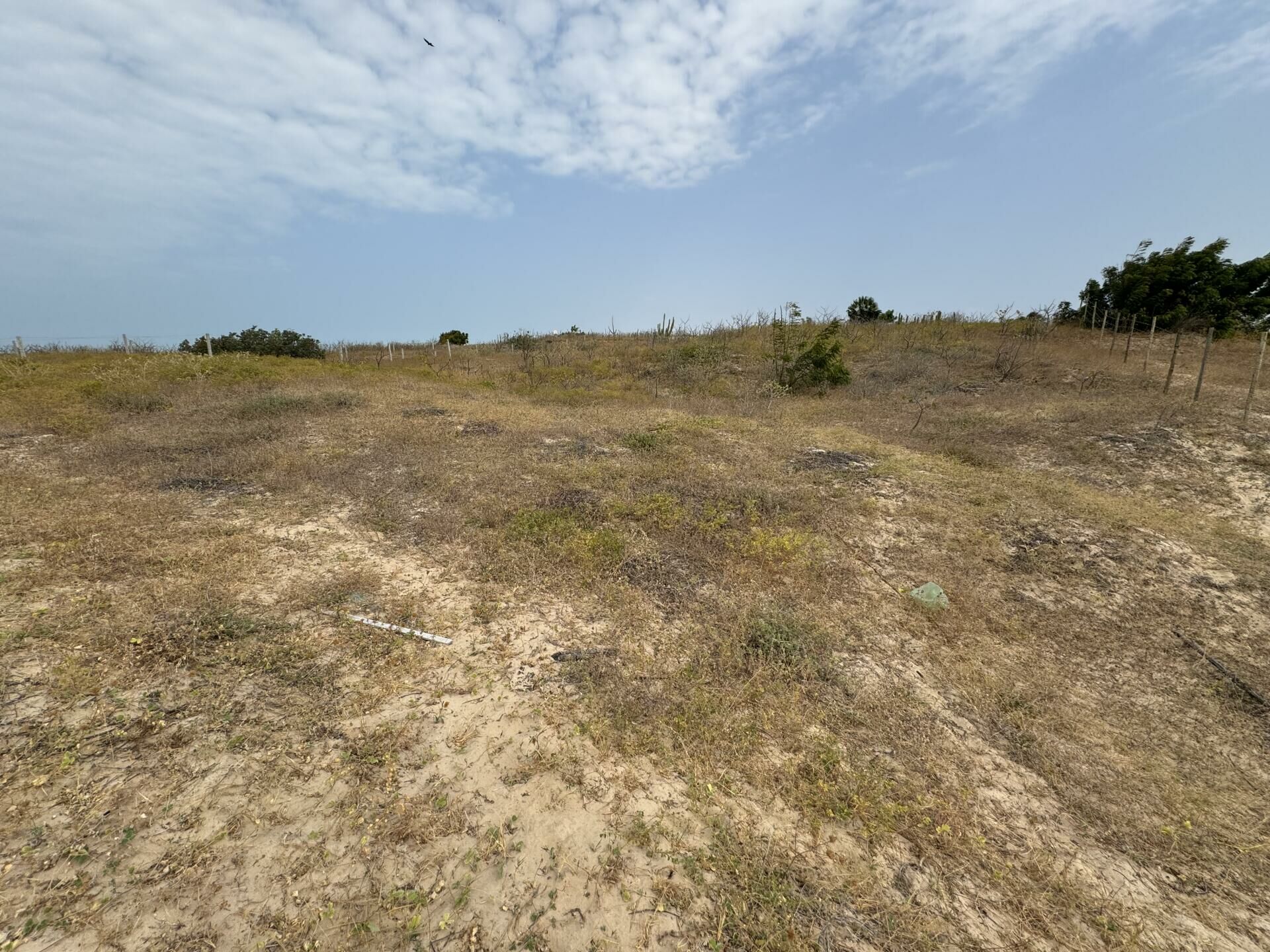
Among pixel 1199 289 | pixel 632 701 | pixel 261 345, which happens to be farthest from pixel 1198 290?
pixel 261 345

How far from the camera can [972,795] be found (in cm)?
376

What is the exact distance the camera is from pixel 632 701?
429 centimetres

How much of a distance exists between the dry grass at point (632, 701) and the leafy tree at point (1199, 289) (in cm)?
1827

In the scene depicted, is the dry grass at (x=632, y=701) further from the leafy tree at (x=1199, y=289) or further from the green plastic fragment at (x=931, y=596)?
the leafy tree at (x=1199, y=289)

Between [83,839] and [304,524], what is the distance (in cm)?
480

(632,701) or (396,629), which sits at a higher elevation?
(396,629)

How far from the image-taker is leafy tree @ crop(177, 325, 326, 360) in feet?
76.6

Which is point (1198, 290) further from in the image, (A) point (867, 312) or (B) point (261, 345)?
(B) point (261, 345)

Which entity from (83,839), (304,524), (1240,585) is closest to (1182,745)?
(1240,585)

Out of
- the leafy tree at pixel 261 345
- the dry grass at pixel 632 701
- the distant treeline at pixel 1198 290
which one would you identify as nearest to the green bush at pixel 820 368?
the dry grass at pixel 632 701

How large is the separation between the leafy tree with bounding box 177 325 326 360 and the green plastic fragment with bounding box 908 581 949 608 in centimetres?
2579

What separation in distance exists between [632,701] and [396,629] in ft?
7.99

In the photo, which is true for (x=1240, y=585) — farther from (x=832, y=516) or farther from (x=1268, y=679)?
(x=832, y=516)

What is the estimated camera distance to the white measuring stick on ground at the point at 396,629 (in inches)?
197
